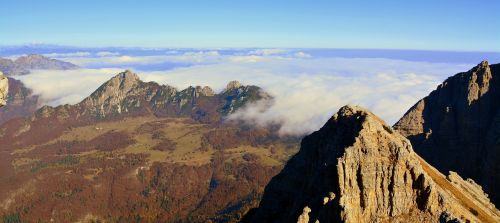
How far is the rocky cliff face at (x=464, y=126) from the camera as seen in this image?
158375mm

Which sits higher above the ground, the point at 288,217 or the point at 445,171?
the point at 288,217

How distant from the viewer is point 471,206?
94000 mm

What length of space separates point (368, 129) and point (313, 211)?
1644cm

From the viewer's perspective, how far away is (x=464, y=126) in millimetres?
168375

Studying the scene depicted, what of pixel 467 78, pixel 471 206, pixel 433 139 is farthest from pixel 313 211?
pixel 467 78

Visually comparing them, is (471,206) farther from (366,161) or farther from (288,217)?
(288,217)

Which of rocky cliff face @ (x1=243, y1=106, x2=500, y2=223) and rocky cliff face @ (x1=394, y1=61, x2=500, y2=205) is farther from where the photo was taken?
rocky cliff face @ (x1=394, y1=61, x2=500, y2=205)

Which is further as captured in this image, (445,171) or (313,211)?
(445,171)

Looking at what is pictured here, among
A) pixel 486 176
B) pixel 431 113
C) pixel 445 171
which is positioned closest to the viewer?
pixel 486 176

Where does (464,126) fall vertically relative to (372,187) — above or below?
below

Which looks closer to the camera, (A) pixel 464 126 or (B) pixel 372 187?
(B) pixel 372 187

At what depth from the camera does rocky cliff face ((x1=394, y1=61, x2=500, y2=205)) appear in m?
158

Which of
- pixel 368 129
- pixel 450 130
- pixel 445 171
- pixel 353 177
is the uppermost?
pixel 368 129

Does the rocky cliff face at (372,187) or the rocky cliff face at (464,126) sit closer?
the rocky cliff face at (372,187)
